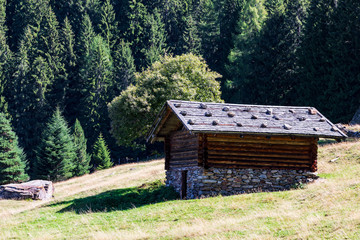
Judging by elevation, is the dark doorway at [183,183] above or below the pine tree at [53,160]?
above

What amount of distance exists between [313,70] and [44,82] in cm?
4996

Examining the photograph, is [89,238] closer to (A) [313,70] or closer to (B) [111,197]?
(B) [111,197]

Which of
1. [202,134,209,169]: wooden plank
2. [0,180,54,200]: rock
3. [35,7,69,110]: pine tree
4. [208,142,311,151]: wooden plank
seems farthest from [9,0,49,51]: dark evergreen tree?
[208,142,311,151]: wooden plank

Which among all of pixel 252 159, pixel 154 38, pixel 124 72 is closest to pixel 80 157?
pixel 124 72

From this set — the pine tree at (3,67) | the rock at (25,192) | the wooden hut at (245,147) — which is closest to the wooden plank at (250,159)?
the wooden hut at (245,147)

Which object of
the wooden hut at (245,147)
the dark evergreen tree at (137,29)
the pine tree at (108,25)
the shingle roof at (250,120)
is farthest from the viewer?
the pine tree at (108,25)

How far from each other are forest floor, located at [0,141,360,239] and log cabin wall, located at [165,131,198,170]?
2080mm

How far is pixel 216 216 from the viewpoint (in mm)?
20766

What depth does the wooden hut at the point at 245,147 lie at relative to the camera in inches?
1058

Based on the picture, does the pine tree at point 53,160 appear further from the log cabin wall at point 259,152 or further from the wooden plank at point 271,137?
the wooden plank at point 271,137

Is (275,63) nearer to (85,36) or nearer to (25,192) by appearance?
(25,192)

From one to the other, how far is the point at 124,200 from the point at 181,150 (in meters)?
4.67

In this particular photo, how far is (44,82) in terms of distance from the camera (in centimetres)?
8919

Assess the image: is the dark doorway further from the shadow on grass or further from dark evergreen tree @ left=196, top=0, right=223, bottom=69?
dark evergreen tree @ left=196, top=0, right=223, bottom=69
